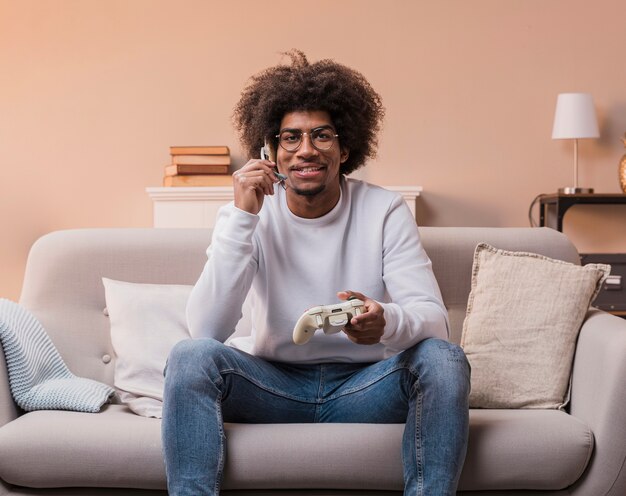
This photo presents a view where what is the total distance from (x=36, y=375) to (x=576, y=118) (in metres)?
2.73

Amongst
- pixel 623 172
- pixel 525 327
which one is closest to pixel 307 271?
pixel 525 327

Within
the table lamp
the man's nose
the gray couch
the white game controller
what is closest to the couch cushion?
the gray couch

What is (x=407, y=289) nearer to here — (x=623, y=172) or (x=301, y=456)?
(x=301, y=456)

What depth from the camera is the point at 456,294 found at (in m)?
2.36

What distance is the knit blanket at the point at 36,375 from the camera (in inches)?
78.3

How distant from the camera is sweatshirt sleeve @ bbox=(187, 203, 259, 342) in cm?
189

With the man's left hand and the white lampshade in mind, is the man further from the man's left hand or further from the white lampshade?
the white lampshade

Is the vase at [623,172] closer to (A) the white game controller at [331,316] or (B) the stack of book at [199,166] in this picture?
(B) the stack of book at [199,166]

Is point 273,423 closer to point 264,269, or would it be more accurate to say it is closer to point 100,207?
point 264,269

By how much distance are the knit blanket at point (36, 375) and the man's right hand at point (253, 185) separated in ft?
1.90

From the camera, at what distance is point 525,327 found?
2.15 metres

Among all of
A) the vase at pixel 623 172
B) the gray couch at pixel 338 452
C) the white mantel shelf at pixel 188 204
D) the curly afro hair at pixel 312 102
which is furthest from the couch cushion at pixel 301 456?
the vase at pixel 623 172

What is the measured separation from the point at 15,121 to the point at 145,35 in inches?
28.6

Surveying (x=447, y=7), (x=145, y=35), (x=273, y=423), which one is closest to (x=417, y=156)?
(x=447, y=7)
